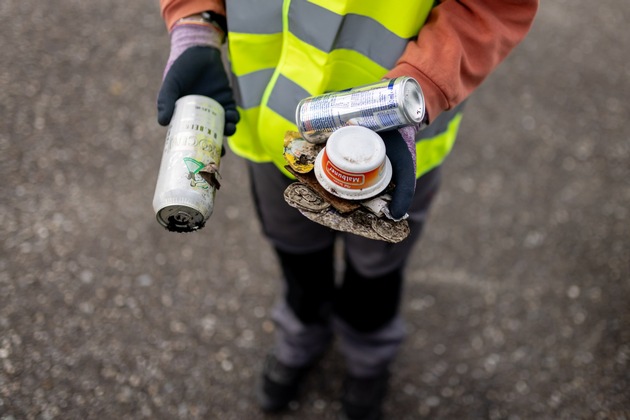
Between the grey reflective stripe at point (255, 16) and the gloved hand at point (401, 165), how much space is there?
367mm

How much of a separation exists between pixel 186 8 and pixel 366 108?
0.59 meters

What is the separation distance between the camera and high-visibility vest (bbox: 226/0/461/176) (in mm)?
1331

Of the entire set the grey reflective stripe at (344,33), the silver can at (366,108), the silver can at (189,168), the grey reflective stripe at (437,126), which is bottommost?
the silver can at (189,168)

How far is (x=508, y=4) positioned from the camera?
136 centimetres

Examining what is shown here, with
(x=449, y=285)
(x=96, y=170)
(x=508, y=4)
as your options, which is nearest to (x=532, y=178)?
(x=449, y=285)

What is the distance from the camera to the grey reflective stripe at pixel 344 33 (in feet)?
4.36

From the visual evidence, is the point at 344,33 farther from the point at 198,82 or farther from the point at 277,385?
the point at 277,385

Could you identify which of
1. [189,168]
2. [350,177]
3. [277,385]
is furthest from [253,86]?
[277,385]

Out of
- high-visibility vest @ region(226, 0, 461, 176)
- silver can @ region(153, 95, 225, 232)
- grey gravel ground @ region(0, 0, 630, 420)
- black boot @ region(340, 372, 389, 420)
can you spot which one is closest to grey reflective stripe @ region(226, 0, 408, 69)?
high-visibility vest @ region(226, 0, 461, 176)

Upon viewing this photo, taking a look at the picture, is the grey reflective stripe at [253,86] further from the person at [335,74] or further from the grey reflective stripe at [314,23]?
the grey reflective stripe at [314,23]

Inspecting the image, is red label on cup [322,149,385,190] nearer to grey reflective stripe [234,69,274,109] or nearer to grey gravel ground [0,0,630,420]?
grey reflective stripe [234,69,274,109]

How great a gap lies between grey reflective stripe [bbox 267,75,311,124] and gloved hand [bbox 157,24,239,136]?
12cm

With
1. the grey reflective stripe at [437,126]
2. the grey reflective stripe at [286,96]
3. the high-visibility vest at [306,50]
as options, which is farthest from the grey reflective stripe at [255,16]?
the grey reflective stripe at [437,126]

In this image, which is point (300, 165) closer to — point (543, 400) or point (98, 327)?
point (98, 327)
